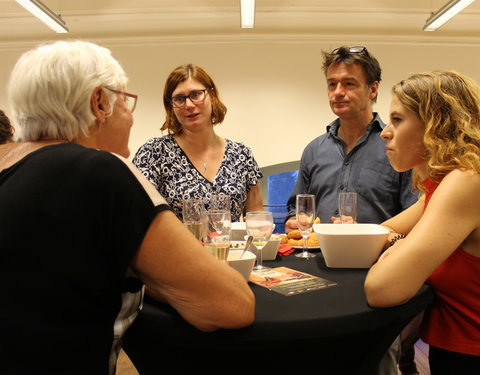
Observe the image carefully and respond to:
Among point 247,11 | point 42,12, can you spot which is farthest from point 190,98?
point 42,12

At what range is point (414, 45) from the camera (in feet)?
16.7

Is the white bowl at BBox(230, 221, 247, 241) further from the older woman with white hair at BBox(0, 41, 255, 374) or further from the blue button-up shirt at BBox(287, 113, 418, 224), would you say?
the blue button-up shirt at BBox(287, 113, 418, 224)

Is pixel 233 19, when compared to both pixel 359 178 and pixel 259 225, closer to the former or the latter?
pixel 359 178

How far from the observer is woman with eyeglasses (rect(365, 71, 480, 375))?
3.31 feet

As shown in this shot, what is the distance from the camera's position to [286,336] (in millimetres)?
865

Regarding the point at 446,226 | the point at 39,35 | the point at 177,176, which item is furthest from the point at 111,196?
the point at 39,35

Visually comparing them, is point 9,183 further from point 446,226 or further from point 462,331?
point 462,331

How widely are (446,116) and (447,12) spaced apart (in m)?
3.68

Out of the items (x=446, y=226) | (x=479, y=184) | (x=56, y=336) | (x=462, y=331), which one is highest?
(x=479, y=184)

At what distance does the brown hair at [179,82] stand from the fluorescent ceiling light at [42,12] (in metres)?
2.38

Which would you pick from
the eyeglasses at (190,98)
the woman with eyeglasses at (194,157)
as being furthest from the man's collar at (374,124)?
the eyeglasses at (190,98)

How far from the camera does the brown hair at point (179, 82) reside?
94.4 inches

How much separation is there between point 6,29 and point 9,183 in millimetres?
5201

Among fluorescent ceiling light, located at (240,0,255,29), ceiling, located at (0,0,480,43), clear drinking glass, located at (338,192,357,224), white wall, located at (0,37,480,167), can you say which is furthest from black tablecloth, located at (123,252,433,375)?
ceiling, located at (0,0,480,43)
